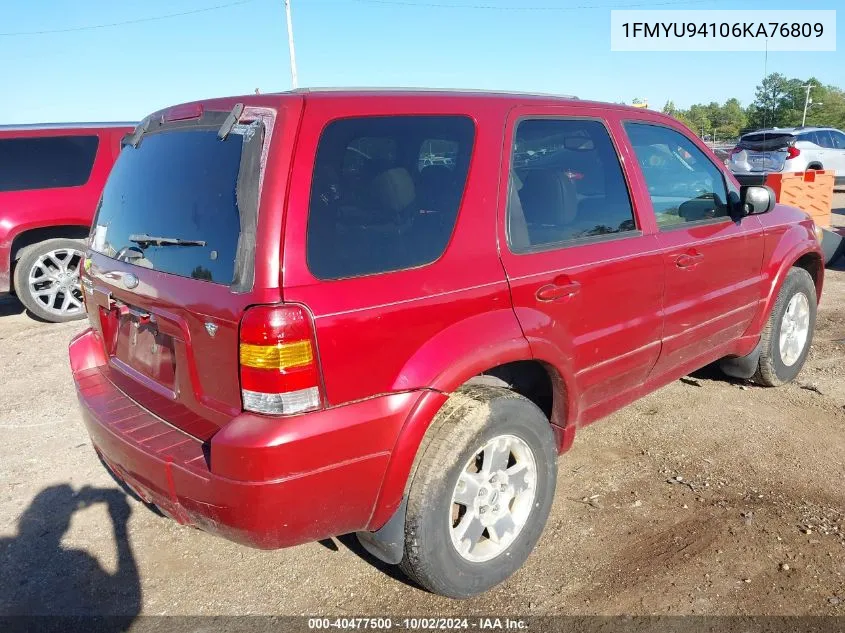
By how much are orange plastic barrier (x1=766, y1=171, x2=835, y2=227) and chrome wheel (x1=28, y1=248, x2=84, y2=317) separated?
31.3 ft

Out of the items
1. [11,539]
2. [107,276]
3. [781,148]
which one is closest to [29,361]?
[11,539]

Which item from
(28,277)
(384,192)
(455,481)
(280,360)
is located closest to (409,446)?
(455,481)

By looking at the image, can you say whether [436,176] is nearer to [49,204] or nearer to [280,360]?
[280,360]

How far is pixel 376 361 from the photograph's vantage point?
2156 mm

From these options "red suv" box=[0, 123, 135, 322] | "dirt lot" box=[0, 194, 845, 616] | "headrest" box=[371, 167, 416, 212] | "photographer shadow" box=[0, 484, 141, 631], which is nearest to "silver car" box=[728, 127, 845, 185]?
"dirt lot" box=[0, 194, 845, 616]

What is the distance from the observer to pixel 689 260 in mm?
3408

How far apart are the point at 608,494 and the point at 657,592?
75 cm

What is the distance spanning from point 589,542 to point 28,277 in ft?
20.3

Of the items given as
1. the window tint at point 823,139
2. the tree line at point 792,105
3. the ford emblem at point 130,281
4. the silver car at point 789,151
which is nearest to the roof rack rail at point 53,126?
the ford emblem at point 130,281

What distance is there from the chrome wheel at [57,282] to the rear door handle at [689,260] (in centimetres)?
588

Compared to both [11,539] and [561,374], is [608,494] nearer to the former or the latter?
[561,374]

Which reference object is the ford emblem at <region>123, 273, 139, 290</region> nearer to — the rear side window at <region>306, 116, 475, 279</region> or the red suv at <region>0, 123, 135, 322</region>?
the rear side window at <region>306, 116, 475, 279</region>

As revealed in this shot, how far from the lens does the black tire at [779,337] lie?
170 inches

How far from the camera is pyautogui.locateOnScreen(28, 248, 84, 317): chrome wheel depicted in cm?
677
